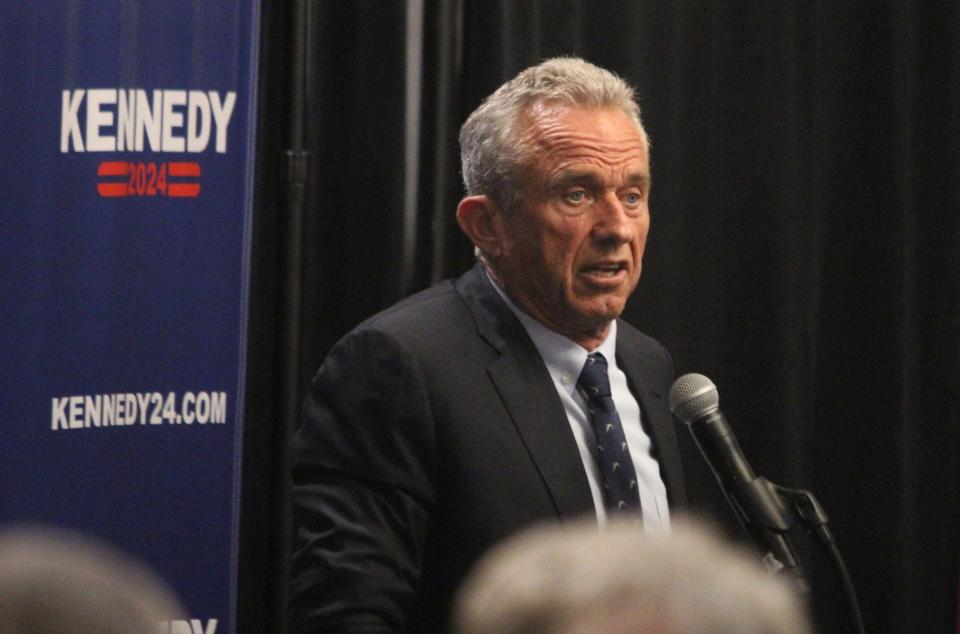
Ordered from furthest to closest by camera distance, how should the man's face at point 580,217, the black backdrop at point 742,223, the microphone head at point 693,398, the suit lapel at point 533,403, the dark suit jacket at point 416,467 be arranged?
the black backdrop at point 742,223 < the man's face at point 580,217 < the suit lapel at point 533,403 < the dark suit jacket at point 416,467 < the microphone head at point 693,398

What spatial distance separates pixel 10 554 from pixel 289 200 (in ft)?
7.97

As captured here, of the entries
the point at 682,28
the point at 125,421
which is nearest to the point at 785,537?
the point at 125,421

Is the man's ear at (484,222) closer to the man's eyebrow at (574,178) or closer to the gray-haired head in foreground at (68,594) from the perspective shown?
the man's eyebrow at (574,178)

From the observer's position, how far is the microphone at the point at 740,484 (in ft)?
5.70

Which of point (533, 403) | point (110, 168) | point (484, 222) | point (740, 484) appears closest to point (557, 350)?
point (533, 403)

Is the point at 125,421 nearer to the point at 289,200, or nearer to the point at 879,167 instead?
the point at 289,200

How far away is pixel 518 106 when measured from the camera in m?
2.30

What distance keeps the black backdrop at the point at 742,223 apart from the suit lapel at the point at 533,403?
37.8 inches

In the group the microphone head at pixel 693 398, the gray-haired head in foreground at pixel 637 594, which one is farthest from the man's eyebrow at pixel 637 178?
the gray-haired head in foreground at pixel 637 594

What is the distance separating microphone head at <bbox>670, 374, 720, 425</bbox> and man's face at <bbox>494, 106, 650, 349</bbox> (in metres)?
0.39

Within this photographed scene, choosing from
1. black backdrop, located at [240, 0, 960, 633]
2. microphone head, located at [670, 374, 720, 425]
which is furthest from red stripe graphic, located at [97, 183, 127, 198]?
microphone head, located at [670, 374, 720, 425]

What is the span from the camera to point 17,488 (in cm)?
271

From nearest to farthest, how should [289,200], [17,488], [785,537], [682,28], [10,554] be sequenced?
1. [10,554]
2. [785,537]
3. [17,488]
4. [289,200]
5. [682,28]

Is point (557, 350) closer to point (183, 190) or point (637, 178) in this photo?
point (637, 178)
